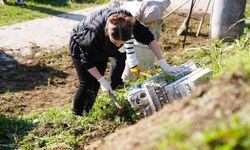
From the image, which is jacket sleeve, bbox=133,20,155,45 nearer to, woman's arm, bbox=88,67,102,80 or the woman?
the woman

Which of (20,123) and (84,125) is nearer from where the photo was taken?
(84,125)

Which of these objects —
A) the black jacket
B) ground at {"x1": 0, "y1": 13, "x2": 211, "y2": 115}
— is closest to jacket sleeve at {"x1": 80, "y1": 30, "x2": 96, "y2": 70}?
the black jacket

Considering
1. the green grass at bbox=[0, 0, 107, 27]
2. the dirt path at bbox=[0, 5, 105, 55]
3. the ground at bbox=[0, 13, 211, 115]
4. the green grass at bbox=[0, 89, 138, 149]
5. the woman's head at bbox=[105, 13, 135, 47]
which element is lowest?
the ground at bbox=[0, 13, 211, 115]

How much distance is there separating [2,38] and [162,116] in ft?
24.3

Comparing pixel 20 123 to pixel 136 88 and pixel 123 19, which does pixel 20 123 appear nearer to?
pixel 136 88

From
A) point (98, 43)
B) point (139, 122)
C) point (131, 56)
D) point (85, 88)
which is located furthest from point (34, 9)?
point (139, 122)

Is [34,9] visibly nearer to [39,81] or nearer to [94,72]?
[39,81]

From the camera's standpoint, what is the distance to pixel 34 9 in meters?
11.3

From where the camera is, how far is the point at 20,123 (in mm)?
4254

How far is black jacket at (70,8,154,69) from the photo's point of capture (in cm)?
386

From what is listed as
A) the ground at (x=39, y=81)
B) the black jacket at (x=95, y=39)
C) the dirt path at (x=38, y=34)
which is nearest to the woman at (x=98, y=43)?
the black jacket at (x=95, y=39)

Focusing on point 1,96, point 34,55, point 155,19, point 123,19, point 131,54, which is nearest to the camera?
point 123,19

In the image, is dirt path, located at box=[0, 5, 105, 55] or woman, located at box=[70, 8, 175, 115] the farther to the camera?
dirt path, located at box=[0, 5, 105, 55]

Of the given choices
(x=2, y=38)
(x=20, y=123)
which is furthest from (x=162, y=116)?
(x=2, y=38)
